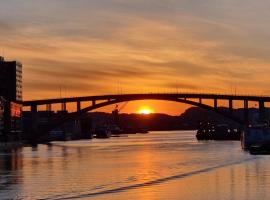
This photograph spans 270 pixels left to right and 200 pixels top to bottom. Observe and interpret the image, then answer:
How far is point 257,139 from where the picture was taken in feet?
274

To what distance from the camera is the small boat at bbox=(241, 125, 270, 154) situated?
3174 inches

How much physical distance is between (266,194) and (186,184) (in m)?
7.19

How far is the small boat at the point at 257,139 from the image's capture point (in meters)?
80.6

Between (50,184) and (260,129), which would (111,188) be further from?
(260,129)

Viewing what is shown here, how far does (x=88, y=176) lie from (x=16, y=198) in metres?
15.2

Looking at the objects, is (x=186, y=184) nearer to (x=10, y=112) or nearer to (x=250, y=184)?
(x=250, y=184)

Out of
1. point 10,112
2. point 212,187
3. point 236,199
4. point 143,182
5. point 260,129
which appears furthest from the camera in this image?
point 10,112

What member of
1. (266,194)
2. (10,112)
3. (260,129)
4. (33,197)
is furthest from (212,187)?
(10,112)

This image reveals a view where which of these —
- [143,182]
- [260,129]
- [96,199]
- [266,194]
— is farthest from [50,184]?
[260,129]

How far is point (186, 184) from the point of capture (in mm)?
36969

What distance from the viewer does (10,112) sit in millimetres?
186500

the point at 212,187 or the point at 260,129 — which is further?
the point at 260,129

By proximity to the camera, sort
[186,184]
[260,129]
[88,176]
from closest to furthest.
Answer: [186,184], [88,176], [260,129]

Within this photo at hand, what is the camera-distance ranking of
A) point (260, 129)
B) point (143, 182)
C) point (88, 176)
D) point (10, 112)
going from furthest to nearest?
point (10, 112) → point (260, 129) → point (88, 176) → point (143, 182)
